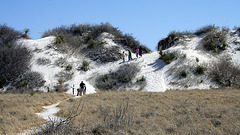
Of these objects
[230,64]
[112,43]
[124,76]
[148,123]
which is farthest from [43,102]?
[112,43]

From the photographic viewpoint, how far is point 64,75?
1045 inches

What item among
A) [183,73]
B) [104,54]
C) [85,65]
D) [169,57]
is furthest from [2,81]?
[183,73]

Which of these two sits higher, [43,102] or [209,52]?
[209,52]

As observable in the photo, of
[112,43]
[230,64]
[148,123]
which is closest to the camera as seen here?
[148,123]

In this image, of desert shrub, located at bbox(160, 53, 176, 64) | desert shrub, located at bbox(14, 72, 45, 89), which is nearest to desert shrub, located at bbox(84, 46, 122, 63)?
desert shrub, located at bbox(160, 53, 176, 64)

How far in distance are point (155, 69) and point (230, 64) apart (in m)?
7.61

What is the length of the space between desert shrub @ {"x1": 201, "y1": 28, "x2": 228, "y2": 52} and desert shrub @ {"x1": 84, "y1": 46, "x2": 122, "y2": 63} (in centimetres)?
1155

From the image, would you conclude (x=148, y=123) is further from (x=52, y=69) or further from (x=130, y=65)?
(x=52, y=69)

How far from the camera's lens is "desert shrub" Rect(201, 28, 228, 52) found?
89.3ft

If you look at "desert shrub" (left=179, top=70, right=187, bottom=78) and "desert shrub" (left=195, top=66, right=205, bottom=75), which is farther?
"desert shrub" (left=179, top=70, right=187, bottom=78)

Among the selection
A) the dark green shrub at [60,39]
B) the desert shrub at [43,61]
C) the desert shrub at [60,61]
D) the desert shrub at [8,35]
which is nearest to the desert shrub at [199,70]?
the desert shrub at [60,61]

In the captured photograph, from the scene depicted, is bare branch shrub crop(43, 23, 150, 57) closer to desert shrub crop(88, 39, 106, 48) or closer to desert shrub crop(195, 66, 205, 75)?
desert shrub crop(88, 39, 106, 48)

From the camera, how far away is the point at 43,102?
14680 mm

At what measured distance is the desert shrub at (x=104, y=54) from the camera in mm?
30236
